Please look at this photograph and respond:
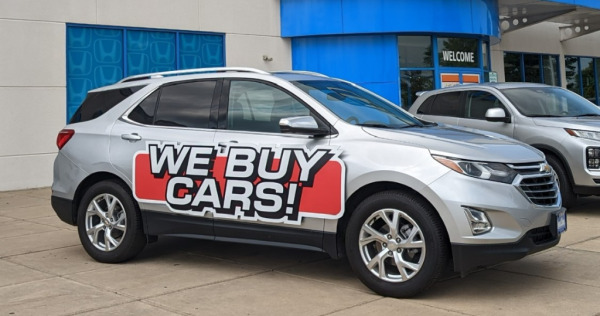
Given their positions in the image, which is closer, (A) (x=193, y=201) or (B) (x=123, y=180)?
(A) (x=193, y=201)

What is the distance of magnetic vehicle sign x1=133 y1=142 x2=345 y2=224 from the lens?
5.32m

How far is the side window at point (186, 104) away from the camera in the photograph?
20.2 feet

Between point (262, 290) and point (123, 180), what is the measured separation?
181 centimetres

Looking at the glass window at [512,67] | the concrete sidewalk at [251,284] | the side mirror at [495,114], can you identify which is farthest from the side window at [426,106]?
the glass window at [512,67]

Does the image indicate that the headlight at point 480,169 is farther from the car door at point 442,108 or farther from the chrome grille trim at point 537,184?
the car door at point 442,108

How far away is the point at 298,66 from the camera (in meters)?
18.2

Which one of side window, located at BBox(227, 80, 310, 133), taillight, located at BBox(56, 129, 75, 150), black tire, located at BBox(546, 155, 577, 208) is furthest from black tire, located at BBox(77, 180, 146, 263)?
black tire, located at BBox(546, 155, 577, 208)

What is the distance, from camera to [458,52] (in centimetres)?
1877

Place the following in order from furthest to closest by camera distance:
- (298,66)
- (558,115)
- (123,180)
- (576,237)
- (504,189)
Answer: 1. (298,66)
2. (558,115)
3. (576,237)
4. (123,180)
5. (504,189)

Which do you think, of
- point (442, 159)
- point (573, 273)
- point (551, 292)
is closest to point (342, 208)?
point (442, 159)

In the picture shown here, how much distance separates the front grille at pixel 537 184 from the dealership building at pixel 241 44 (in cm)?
1061

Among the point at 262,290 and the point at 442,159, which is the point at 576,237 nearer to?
the point at 442,159

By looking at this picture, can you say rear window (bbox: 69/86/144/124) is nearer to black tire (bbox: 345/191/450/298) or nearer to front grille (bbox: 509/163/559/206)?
black tire (bbox: 345/191/450/298)

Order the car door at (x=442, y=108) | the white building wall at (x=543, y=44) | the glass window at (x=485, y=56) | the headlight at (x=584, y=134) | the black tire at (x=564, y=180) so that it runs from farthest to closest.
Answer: the white building wall at (x=543, y=44) < the glass window at (x=485, y=56) < the car door at (x=442, y=108) < the black tire at (x=564, y=180) < the headlight at (x=584, y=134)
